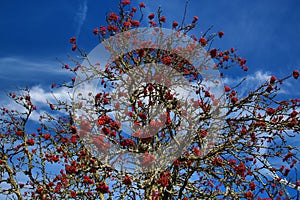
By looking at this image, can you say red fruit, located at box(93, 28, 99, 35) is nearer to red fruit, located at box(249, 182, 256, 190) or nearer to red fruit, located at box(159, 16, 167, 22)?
red fruit, located at box(159, 16, 167, 22)

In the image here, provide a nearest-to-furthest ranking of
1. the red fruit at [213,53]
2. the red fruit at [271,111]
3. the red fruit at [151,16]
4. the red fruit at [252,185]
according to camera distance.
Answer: the red fruit at [271,111], the red fruit at [252,185], the red fruit at [213,53], the red fruit at [151,16]

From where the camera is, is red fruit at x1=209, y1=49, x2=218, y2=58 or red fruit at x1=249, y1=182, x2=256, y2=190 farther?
red fruit at x1=209, y1=49, x2=218, y2=58

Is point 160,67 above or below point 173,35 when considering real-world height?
A: below

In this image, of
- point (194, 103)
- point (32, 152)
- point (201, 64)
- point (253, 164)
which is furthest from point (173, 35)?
point (32, 152)

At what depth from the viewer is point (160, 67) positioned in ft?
24.5

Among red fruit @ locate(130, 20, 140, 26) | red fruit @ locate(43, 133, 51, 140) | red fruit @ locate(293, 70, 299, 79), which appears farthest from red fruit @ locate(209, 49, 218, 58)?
red fruit @ locate(43, 133, 51, 140)

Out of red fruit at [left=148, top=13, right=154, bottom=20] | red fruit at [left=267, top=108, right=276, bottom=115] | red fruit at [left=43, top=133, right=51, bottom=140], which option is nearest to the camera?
red fruit at [left=267, top=108, right=276, bottom=115]

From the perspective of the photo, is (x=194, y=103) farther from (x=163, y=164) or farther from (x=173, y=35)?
(x=173, y=35)

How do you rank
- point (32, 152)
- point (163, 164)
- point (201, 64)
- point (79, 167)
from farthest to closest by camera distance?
point (32, 152)
point (201, 64)
point (79, 167)
point (163, 164)

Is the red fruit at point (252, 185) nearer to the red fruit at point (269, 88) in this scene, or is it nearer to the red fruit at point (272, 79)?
the red fruit at point (269, 88)

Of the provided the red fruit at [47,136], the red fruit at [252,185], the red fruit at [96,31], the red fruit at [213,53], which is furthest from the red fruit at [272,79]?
the red fruit at [47,136]

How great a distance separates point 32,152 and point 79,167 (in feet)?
8.66

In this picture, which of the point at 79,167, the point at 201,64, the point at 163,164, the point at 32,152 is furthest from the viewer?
the point at 32,152

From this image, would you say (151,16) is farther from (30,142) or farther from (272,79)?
(30,142)
